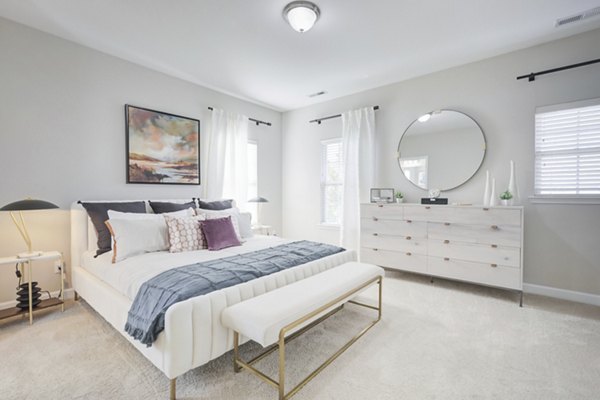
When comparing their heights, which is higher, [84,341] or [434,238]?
[434,238]

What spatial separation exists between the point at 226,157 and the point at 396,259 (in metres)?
2.89

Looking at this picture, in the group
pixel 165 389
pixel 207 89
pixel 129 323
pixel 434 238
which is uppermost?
pixel 207 89

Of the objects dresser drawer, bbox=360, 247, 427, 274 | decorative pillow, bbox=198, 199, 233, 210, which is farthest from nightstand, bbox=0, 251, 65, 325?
dresser drawer, bbox=360, 247, 427, 274

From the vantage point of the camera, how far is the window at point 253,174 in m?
4.93

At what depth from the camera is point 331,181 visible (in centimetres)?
496

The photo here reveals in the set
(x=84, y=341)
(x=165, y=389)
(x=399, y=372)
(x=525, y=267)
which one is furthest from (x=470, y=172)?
(x=84, y=341)

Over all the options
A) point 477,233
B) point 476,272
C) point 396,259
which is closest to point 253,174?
point 396,259

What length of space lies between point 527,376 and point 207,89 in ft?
15.2

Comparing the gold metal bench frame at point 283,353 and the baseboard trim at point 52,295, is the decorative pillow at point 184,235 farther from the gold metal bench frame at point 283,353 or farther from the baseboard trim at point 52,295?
the baseboard trim at point 52,295

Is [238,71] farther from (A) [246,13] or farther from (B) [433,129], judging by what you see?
(B) [433,129]

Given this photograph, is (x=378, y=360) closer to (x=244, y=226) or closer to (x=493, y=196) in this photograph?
(x=244, y=226)

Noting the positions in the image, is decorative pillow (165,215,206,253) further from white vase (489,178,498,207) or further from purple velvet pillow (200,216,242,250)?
white vase (489,178,498,207)

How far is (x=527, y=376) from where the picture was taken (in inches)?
70.6

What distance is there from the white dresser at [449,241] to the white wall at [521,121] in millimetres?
478
